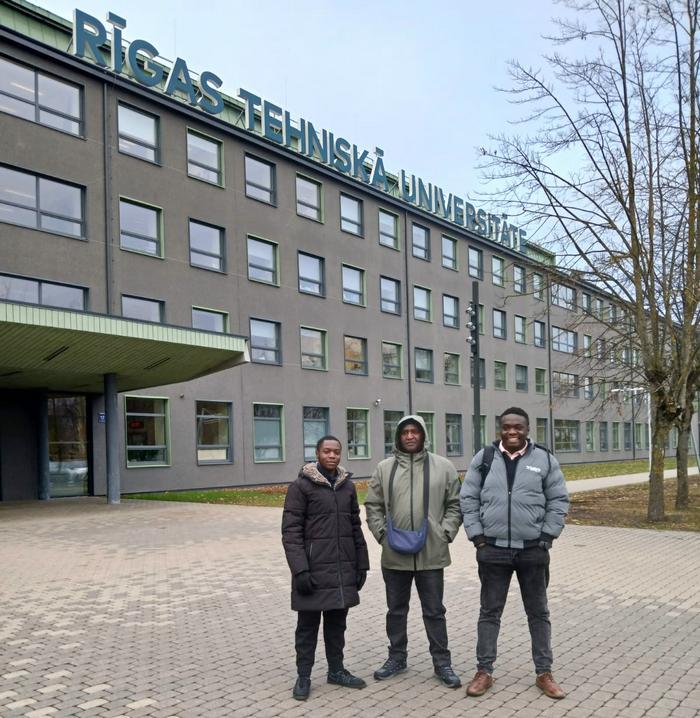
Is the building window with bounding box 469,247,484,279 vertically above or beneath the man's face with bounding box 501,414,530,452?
above

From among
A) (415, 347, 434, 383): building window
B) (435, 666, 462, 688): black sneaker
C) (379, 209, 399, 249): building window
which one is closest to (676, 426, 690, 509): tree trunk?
(435, 666, 462, 688): black sneaker

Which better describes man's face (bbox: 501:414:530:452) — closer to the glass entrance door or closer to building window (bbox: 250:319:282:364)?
the glass entrance door

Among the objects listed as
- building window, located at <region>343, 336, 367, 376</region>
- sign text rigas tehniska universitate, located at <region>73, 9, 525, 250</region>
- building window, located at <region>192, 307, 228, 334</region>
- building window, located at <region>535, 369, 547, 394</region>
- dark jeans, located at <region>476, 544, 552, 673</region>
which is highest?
sign text rigas tehniska universitate, located at <region>73, 9, 525, 250</region>

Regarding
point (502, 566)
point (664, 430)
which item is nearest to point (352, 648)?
point (502, 566)

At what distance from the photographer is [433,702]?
4.81 m

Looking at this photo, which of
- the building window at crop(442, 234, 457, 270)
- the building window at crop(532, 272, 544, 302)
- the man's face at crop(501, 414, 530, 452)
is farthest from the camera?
the building window at crop(442, 234, 457, 270)

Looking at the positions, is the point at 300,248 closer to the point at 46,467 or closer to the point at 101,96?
the point at 101,96

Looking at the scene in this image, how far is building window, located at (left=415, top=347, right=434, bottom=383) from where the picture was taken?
36.7 meters

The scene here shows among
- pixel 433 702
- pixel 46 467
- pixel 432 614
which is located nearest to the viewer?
pixel 433 702

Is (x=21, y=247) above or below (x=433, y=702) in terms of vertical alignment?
above

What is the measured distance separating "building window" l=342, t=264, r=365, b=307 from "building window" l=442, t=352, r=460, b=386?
22.8 feet

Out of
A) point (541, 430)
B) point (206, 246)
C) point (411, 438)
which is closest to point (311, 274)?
point (206, 246)

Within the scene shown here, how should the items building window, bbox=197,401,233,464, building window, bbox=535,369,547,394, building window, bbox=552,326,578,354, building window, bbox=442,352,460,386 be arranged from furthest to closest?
building window, bbox=552,326,578,354
building window, bbox=535,369,547,394
building window, bbox=442,352,460,386
building window, bbox=197,401,233,464

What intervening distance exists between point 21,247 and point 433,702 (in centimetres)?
1890
